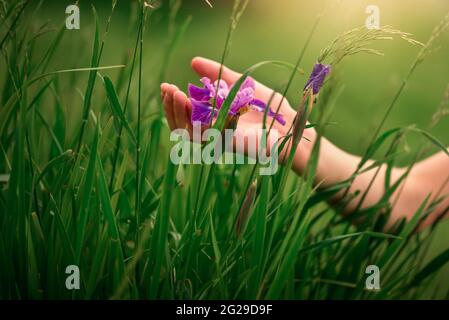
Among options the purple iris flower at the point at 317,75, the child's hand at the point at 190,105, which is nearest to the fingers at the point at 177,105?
the child's hand at the point at 190,105

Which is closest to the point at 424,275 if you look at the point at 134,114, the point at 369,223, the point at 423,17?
the point at 369,223

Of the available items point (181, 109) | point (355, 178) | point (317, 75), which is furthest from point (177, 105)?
point (355, 178)

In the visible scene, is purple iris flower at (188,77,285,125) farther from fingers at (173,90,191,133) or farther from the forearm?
the forearm

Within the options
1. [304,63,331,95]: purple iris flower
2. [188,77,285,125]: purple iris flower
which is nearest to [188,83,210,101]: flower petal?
[188,77,285,125]: purple iris flower

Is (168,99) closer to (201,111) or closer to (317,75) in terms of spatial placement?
(201,111)

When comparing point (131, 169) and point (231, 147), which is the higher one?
point (231, 147)

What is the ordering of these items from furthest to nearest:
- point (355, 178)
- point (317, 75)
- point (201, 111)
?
point (355, 178) → point (201, 111) → point (317, 75)

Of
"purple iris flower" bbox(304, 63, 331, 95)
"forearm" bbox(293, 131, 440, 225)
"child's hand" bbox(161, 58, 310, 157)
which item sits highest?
"purple iris flower" bbox(304, 63, 331, 95)

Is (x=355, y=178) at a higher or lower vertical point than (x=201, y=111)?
lower

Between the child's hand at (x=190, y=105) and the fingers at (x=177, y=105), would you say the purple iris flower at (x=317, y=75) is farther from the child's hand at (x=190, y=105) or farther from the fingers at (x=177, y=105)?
the fingers at (x=177, y=105)
